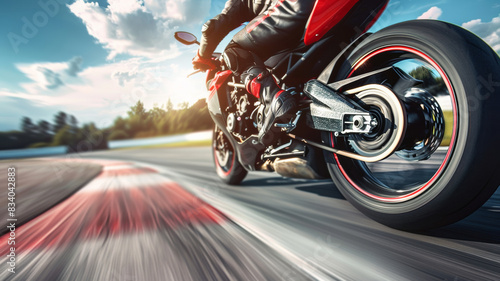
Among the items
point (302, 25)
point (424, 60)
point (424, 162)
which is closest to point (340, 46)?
point (302, 25)

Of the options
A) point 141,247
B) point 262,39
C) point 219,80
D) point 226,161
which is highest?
point 262,39

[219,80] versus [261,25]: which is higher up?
[261,25]

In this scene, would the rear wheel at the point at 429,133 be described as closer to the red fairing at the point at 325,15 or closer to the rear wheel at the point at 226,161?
the red fairing at the point at 325,15

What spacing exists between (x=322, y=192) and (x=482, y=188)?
1.33 metres

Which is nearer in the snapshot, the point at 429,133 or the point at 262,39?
the point at 429,133

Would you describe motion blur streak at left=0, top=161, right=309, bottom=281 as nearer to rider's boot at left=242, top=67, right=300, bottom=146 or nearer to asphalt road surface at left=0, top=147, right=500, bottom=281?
asphalt road surface at left=0, top=147, right=500, bottom=281

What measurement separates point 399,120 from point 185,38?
6.45 feet

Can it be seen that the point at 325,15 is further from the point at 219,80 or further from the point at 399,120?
the point at 219,80

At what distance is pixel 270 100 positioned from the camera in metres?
1.89

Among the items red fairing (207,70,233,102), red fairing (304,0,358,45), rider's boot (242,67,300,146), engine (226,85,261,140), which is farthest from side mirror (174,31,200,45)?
red fairing (304,0,358,45)

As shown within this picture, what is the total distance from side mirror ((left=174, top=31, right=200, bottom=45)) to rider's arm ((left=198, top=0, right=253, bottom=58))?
147 millimetres

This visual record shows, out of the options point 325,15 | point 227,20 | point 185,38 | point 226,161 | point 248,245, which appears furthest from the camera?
point 226,161

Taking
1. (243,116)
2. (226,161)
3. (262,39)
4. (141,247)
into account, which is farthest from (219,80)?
(141,247)

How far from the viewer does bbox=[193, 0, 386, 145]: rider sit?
170cm
